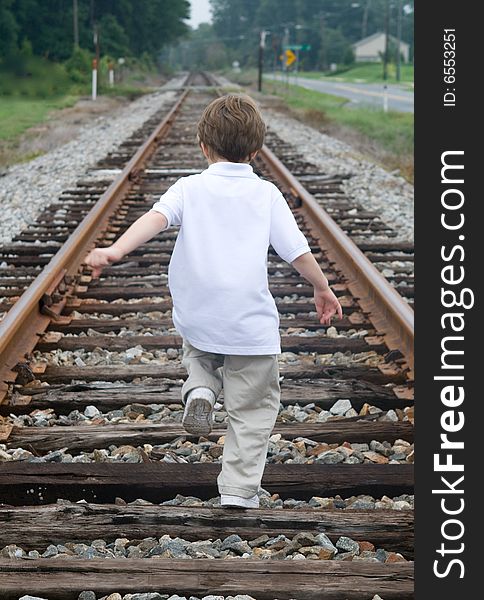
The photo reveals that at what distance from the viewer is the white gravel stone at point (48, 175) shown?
9.02 m

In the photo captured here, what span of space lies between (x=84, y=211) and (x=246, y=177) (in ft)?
19.3

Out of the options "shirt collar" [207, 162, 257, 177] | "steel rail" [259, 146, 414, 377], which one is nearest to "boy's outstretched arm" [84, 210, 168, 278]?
"shirt collar" [207, 162, 257, 177]

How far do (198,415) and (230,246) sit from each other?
20.1 inches

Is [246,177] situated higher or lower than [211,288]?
higher

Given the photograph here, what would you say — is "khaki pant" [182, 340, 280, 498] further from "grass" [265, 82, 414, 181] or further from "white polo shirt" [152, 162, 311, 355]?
"grass" [265, 82, 414, 181]

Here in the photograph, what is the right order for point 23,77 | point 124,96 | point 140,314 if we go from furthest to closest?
point 124,96 → point 23,77 → point 140,314

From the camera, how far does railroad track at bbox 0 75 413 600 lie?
2.59 metres

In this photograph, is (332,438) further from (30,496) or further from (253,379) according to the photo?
(30,496)

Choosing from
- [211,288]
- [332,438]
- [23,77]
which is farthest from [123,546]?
[23,77]

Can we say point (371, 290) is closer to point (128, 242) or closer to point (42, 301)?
point (42, 301)

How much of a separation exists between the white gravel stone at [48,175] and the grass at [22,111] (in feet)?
5.85

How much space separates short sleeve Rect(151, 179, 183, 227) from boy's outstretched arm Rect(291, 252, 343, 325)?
371 mm

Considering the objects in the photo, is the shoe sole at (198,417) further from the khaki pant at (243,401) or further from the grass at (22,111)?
the grass at (22,111)

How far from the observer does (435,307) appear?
114 inches
